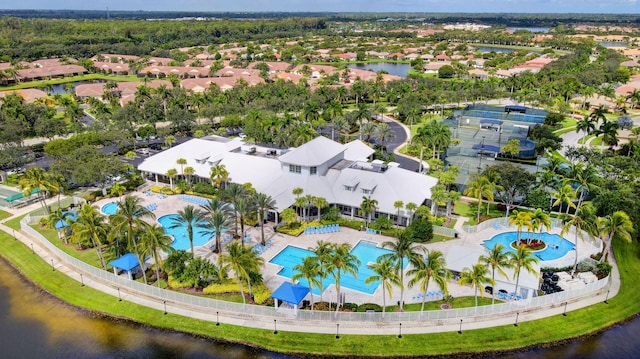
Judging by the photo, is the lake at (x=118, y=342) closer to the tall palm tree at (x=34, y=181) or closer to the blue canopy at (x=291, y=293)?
the blue canopy at (x=291, y=293)

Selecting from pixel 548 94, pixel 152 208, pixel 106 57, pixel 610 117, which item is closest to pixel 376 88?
pixel 548 94

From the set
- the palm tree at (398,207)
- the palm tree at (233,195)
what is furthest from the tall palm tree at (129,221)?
the palm tree at (398,207)

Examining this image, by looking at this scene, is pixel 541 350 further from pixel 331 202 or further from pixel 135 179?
pixel 135 179

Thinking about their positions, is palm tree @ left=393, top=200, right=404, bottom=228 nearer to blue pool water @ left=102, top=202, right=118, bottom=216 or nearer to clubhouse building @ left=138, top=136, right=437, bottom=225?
clubhouse building @ left=138, top=136, right=437, bottom=225

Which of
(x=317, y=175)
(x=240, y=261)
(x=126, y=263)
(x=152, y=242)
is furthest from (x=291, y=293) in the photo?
(x=317, y=175)

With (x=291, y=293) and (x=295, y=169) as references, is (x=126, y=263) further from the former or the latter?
(x=295, y=169)

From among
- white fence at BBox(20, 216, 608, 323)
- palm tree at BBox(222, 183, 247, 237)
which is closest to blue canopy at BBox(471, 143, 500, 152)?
white fence at BBox(20, 216, 608, 323)
